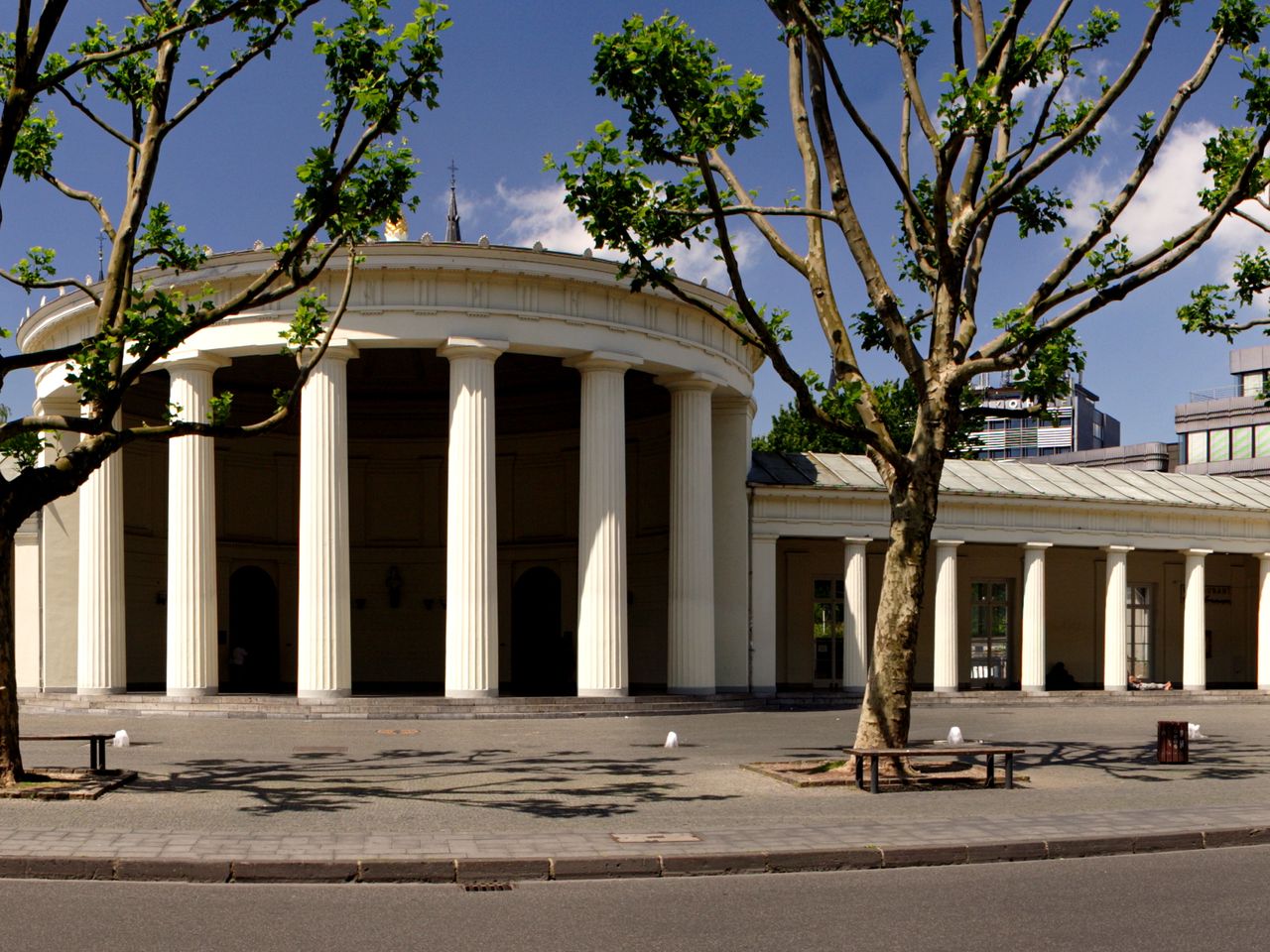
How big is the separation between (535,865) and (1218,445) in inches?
3828

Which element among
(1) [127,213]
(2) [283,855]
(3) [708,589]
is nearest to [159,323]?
(1) [127,213]

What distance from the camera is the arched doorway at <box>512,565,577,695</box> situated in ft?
134

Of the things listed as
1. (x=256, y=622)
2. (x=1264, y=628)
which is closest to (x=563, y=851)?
(x=256, y=622)

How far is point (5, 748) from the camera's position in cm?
1471

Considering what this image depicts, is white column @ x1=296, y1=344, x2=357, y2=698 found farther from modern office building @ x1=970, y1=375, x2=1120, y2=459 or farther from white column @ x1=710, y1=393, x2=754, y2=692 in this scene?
modern office building @ x1=970, y1=375, x2=1120, y2=459

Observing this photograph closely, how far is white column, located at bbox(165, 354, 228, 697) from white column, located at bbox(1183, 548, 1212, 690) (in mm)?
27661

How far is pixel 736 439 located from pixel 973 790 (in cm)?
2018

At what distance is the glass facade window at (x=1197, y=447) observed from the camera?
99.6m

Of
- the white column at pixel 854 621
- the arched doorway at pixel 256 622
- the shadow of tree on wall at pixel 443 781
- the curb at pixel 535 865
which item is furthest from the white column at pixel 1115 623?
the curb at pixel 535 865

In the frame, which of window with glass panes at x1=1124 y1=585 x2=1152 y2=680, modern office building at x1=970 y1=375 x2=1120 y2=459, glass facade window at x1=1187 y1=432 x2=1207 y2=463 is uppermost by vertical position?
modern office building at x1=970 y1=375 x2=1120 y2=459

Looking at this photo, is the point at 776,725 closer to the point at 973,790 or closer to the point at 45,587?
the point at 973,790

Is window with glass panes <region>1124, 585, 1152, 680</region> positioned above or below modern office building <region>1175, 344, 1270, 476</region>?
below

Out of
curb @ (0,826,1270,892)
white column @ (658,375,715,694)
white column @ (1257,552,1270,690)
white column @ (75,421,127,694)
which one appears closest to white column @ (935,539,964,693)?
white column @ (658,375,715,694)

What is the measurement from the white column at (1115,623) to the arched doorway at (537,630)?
1549 centimetres
